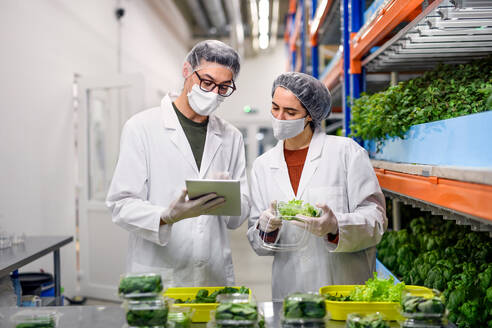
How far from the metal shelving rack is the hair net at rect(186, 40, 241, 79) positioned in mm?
903

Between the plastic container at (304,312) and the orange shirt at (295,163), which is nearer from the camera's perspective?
the plastic container at (304,312)

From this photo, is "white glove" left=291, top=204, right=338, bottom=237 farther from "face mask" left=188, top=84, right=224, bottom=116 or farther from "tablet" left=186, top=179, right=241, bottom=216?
"face mask" left=188, top=84, right=224, bottom=116

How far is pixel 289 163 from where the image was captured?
8.20ft

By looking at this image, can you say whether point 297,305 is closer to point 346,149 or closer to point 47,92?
point 346,149

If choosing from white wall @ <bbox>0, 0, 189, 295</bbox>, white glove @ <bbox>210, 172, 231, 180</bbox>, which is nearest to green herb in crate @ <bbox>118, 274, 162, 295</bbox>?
white glove @ <bbox>210, 172, 231, 180</bbox>

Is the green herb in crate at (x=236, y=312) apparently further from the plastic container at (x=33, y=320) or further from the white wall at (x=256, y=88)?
the white wall at (x=256, y=88)

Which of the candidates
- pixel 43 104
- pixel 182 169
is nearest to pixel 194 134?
pixel 182 169

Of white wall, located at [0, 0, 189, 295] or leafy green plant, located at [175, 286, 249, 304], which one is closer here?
leafy green plant, located at [175, 286, 249, 304]

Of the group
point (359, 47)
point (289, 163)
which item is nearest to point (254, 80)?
point (359, 47)

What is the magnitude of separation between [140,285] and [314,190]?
3.66 ft

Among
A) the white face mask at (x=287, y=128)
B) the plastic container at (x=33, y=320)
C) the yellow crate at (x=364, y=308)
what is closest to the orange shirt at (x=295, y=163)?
the white face mask at (x=287, y=128)

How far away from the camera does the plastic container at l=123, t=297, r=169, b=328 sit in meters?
1.46

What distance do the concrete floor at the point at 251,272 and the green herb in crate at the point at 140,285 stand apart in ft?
12.5

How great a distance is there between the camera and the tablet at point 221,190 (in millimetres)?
1863
